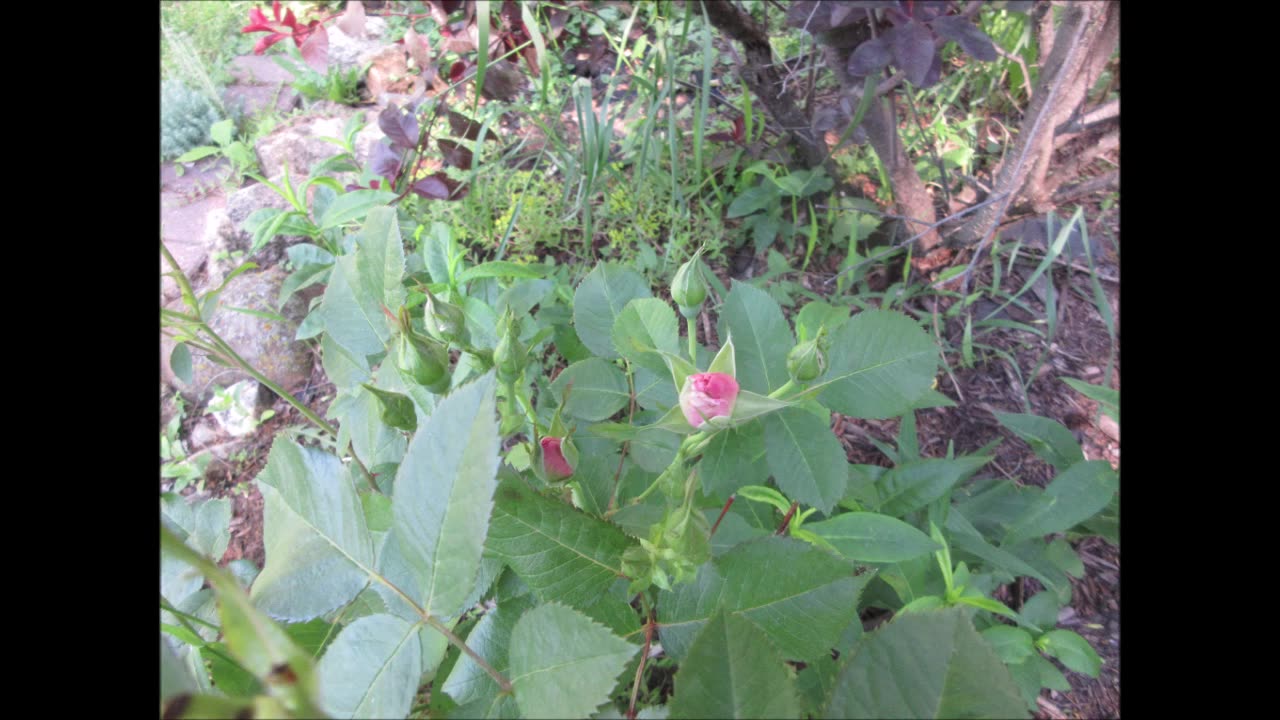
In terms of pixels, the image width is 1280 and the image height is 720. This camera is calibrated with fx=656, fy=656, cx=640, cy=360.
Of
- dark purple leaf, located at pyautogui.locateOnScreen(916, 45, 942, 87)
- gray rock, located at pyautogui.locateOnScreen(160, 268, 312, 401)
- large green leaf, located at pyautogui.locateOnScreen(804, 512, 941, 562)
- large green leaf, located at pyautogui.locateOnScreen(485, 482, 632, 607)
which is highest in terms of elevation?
dark purple leaf, located at pyautogui.locateOnScreen(916, 45, 942, 87)

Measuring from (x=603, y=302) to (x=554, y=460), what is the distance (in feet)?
0.68

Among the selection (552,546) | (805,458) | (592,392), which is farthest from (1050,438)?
(552,546)

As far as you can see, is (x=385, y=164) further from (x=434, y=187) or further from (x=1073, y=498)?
(x=1073, y=498)

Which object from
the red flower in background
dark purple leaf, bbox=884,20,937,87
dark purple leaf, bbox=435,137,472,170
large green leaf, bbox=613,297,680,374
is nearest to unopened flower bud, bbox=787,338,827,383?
large green leaf, bbox=613,297,680,374

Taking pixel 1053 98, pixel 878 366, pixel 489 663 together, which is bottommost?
pixel 489 663

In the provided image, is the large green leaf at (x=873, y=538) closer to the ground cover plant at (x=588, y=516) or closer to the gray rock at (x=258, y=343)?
the ground cover plant at (x=588, y=516)

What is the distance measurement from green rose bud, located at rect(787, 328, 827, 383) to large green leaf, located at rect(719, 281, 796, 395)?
0.06 m

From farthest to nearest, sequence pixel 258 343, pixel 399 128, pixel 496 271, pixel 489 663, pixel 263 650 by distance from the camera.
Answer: pixel 258 343 → pixel 399 128 → pixel 496 271 → pixel 489 663 → pixel 263 650

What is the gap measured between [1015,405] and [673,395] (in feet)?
3.59

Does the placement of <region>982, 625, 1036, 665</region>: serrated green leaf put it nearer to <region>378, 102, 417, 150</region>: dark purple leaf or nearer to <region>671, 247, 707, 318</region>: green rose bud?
<region>671, 247, 707, 318</region>: green rose bud

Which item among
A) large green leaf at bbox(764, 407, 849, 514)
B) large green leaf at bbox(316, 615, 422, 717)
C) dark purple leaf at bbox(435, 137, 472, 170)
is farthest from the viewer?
dark purple leaf at bbox(435, 137, 472, 170)

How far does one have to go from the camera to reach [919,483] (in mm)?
811

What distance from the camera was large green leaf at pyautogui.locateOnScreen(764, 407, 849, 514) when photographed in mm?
557
